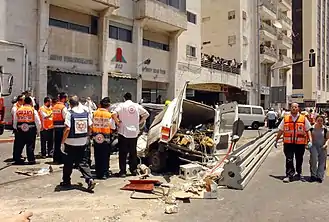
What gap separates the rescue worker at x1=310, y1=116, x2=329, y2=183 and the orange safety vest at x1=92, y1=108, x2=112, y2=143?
4.71m

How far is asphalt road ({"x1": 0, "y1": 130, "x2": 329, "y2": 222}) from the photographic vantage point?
572 cm

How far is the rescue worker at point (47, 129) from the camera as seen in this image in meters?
10.7

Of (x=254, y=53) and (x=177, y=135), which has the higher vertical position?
(x=254, y=53)

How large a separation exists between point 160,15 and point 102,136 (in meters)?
21.0

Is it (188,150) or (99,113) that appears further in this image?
(188,150)

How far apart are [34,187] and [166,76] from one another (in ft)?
76.4

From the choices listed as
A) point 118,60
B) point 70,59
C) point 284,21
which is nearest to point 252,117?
point 118,60

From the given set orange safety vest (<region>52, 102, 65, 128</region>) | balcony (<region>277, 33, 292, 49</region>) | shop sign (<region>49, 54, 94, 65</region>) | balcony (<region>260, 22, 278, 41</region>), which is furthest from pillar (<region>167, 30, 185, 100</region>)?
balcony (<region>277, 33, 292, 49</region>)

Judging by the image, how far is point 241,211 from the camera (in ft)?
20.1

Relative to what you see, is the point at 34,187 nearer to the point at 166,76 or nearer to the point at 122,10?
the point at 122,10

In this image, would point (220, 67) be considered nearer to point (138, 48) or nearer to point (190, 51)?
point (190, 51)

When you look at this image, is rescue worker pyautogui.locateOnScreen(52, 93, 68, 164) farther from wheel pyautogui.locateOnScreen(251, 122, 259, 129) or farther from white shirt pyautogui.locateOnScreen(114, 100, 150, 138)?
wheel pyautogui.locateOnScreen(251, 122, 259, 129)

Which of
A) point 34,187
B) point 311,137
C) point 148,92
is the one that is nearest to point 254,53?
point 148,92

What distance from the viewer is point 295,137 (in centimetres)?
870
